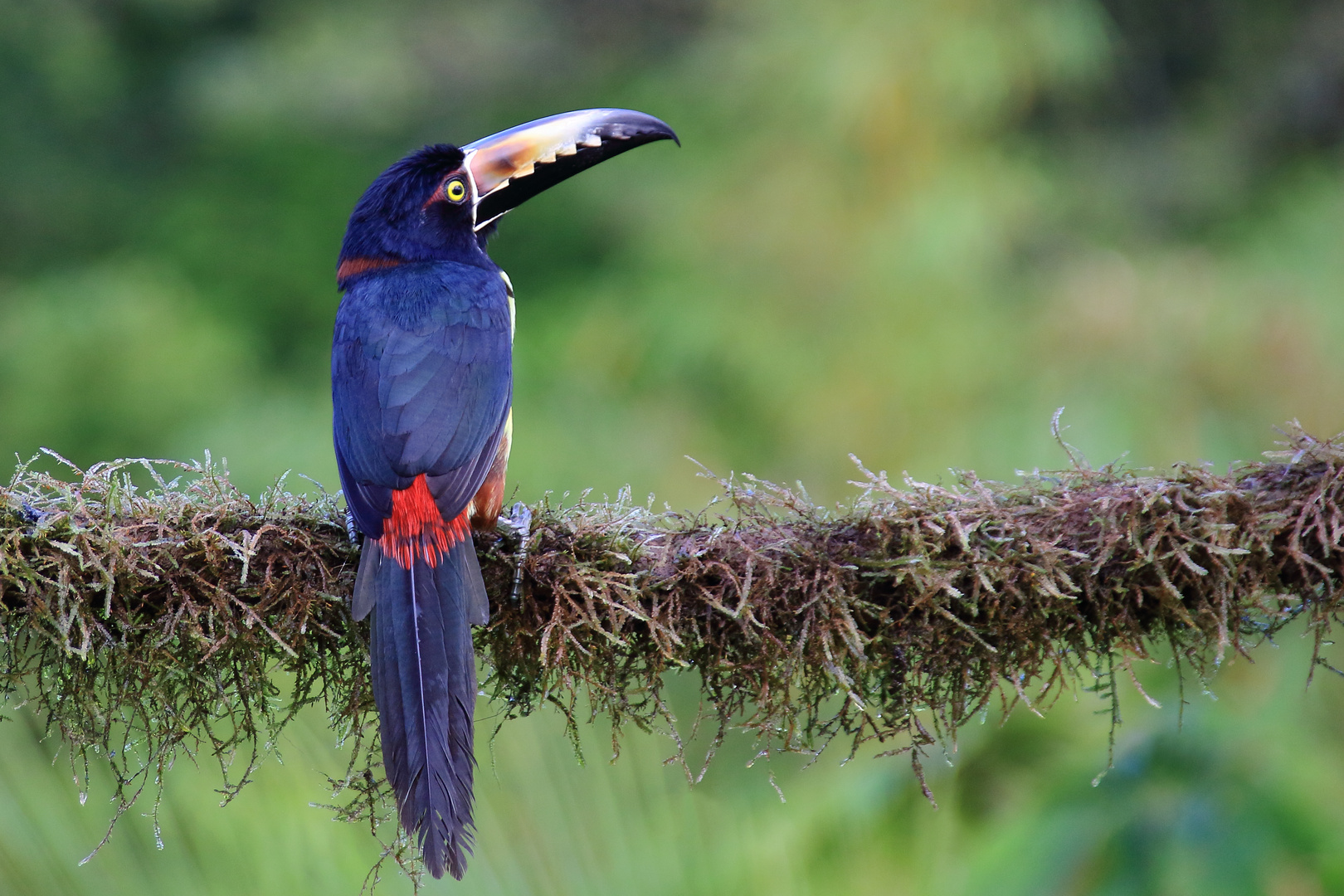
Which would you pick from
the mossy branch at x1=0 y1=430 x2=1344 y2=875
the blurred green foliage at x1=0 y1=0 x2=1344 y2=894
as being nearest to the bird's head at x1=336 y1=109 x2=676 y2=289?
the mossy branch at x1=0 y1=430 x2=1344 y2=875

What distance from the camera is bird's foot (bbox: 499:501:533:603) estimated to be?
219 cm

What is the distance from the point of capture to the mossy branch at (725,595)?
201 centimetres

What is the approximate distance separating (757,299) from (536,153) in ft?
12.0

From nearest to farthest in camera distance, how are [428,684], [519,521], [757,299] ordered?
1. [428,684]
2. [519,521]
3. [757,299]

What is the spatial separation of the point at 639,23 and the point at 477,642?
8.47 meters

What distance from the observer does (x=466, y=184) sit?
3.20 m

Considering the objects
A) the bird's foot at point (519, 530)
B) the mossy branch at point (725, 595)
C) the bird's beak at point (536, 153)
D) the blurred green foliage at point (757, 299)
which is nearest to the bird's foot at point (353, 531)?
the mossy branch at point (725, 595)

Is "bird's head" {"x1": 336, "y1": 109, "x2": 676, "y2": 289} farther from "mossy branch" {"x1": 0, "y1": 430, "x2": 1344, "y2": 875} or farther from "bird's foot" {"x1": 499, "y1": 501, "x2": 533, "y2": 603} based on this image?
"mossy branch" {"x1": 0, "y1": 430, "x2": 1344, "y2": 875}

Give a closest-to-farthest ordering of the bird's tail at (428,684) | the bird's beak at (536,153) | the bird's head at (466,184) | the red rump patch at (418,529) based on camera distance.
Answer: the bird's tail at (428,684), the red rump patch at (418,529), the bird's head at (466,184), the bird's beak at (536,153)

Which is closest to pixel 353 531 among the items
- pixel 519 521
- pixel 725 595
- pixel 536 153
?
pixel 519 521

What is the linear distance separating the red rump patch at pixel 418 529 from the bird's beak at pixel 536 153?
3.81 feet

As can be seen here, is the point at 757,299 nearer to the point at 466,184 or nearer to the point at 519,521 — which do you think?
the point at 466,184

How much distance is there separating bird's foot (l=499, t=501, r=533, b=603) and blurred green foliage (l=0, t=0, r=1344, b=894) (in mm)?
409

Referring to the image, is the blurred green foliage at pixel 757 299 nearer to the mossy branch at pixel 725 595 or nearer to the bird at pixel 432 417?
the mossy branch at pixel 725 595
